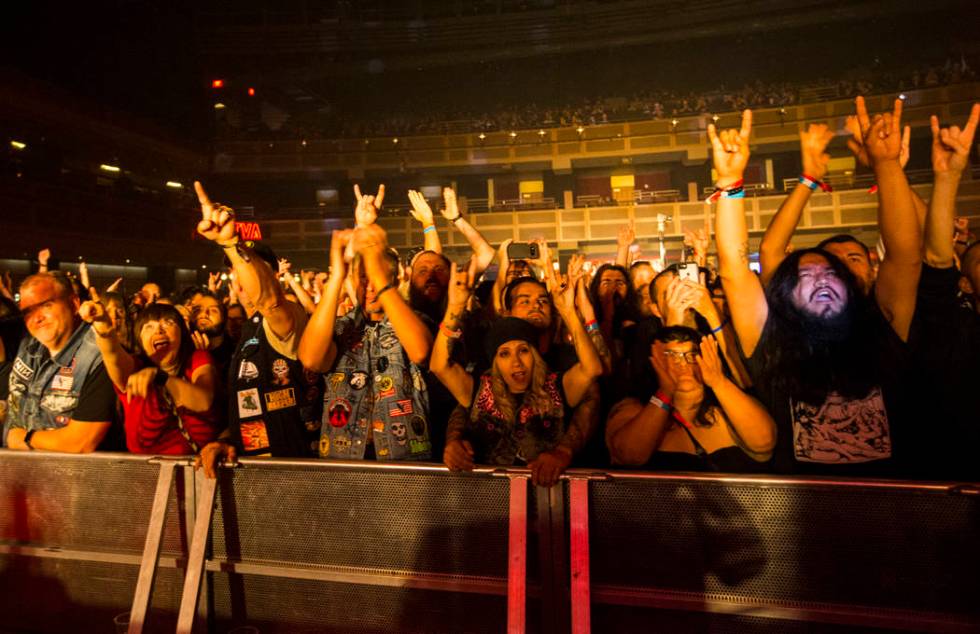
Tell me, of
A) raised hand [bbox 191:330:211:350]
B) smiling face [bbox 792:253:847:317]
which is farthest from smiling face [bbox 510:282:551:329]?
raised hand [bbox 191:330:211:350]

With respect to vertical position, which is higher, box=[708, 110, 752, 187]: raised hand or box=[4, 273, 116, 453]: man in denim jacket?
box=[708, 110, 752, 187]: raised hand

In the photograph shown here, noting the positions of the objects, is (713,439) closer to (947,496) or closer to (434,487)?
(947,496)

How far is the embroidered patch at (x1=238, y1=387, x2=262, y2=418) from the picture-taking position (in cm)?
302

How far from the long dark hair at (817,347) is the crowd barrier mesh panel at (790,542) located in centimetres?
45

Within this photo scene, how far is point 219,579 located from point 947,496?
2625mm

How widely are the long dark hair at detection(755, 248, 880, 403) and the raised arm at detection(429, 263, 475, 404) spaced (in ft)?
3.98

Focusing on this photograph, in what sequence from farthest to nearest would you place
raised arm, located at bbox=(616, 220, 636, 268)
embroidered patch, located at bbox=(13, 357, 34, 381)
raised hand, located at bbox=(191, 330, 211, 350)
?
raised arm, located at bbox=(616, 220, 636, 268)
raised hand, located at bbox=(191, 330, 211, 350)
embroidered patch, located at bbox=(13, 357, 34, 381)

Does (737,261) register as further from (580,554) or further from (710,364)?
(580,554)

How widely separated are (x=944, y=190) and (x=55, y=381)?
4.14 metres

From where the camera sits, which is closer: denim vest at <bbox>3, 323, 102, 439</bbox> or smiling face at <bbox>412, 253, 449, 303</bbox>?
denim vest at <bbox>3, 323, 102, 439</bbox>

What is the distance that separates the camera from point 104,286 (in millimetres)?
20906

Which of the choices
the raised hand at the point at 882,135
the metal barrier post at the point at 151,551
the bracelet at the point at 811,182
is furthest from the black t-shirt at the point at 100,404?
the raised hand at the point at 882,135

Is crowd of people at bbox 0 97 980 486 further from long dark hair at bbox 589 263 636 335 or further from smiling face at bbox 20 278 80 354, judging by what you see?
long dark hair at bbox 589 263 636 335

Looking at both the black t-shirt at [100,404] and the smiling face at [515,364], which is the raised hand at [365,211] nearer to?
the smiling face at [515,364]
